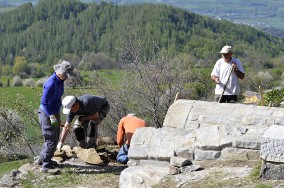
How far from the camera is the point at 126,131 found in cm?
939

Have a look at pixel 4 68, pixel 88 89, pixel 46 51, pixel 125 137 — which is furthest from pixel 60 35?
pixel 125 137

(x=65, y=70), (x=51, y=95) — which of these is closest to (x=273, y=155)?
(x=65, y=70)

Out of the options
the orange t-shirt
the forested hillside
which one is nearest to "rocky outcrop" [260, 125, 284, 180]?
the orange t-shirt

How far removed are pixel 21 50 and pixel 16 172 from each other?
117093 mm

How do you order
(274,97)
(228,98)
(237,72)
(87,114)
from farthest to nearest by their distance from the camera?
(274,97), (228,98), (237,72), (87,114)

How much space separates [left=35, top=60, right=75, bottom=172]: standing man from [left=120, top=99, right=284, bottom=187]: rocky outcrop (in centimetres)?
136

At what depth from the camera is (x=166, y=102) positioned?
53.0ft

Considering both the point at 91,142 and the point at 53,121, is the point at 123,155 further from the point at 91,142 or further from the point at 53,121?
the point at 53,121

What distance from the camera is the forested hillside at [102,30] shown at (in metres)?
99.2

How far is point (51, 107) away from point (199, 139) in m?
2.47

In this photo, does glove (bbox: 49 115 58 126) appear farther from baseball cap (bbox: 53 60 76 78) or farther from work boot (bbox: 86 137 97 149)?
work boot (bbox: 86 137 97 149)

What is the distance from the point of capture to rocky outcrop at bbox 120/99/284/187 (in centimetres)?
777

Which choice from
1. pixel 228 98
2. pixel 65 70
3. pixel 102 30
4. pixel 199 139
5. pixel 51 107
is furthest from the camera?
pixel 102 30

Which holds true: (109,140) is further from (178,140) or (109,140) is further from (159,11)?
(159,11)
